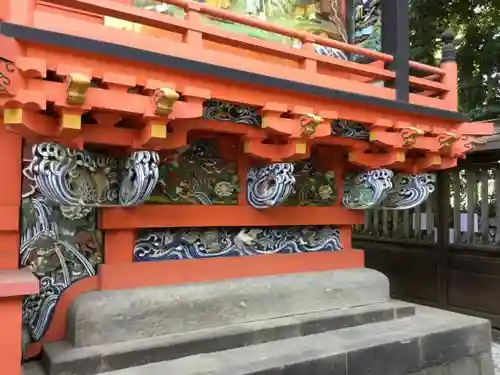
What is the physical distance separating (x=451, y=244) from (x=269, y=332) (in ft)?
16.3

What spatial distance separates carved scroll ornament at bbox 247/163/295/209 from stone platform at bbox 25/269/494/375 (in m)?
0.67

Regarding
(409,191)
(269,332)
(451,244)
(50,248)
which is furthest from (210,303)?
(451,244)

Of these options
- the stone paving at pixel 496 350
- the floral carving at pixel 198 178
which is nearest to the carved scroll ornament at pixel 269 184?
the floral carving at pixel 198 178

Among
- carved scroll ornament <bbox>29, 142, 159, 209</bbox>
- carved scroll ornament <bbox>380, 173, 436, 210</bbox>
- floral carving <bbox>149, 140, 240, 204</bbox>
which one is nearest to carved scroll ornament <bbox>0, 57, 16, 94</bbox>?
carved scroll ornament <bbox>29, 142, 159, 209</bbox>

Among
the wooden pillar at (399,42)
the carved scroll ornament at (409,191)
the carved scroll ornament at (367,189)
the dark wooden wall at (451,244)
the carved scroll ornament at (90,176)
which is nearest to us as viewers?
the carved scroll ornament at (90,176)

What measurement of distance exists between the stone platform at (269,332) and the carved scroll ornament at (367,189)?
0.66 meters

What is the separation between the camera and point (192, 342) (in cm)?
344

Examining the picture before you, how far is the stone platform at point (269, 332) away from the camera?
3.22 m

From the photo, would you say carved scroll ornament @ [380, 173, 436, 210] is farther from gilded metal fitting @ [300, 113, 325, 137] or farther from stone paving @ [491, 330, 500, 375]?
stone paving @ [491, 330, 500, 375]

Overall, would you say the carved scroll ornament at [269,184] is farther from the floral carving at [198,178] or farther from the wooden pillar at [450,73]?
the wooden pillar at [450,73]

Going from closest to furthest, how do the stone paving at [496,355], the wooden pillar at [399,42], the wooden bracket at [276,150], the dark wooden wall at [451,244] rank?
the wooden bracket at [276,150]
the wooden pillar at [399,42]
the stone paving at [496,355]
the dark wooden wall at [451,244]

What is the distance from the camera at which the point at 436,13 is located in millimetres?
11289

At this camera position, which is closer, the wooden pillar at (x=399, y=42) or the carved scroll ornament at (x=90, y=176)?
the carved scroll ornament at (x=90, y=176)

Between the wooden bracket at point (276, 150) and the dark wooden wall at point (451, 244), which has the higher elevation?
the wooden bracket at point (276, 150)
